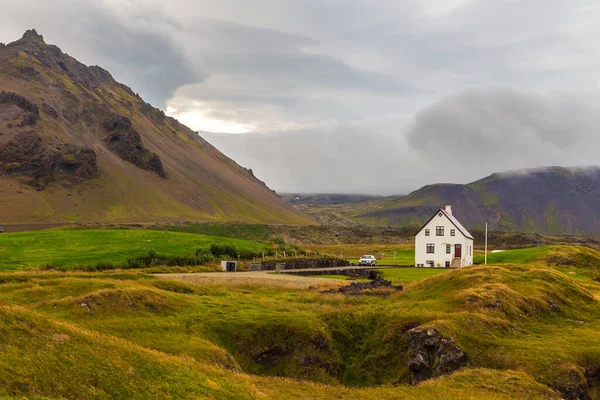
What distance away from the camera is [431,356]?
31.2 metres

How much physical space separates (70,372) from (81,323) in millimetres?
14191

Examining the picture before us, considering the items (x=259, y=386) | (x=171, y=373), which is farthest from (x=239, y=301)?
(x=171, y=373)

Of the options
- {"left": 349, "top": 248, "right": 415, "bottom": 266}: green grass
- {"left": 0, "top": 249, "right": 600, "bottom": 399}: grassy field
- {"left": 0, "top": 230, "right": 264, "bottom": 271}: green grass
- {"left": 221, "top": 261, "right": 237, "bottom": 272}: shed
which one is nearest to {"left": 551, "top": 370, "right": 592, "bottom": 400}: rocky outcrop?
{"left": 0, "top": 249, "right": 600, "bottom": 399}: grassy field

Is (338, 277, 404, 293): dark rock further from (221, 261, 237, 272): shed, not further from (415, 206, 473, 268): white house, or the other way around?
(415, 206, 473, 268): white house

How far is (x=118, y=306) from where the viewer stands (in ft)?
113

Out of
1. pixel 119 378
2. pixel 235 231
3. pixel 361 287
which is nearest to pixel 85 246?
pixel 361 287

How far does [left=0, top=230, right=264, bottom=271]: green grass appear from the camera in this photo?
65875 mm

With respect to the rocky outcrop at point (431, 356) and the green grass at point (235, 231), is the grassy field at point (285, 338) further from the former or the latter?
the green grass at point (235, 231)

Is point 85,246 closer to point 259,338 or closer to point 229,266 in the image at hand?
point 229,266

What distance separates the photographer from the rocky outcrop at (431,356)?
30.0 meters

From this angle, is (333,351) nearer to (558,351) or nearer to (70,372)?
(558,351)

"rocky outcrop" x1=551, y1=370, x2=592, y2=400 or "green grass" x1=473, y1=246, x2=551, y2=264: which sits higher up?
"green grass" x1=473, y1=246, x2=551, y2=264

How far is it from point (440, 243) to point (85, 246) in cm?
6611

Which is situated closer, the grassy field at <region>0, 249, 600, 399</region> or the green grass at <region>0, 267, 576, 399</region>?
the green grass at <region>0, 267, 576, 399</region>
